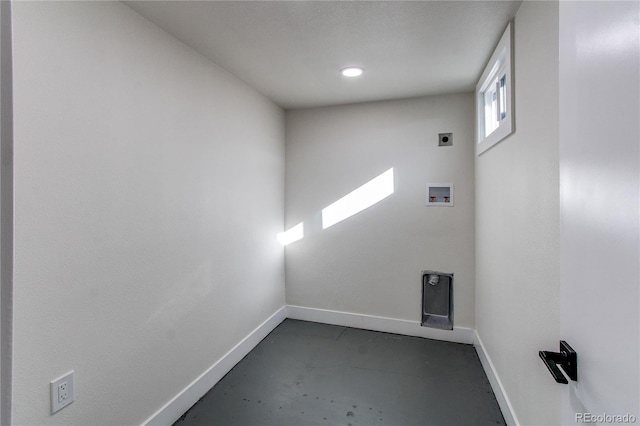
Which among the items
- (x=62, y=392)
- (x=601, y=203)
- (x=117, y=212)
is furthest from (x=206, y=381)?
(x=601, y=203)

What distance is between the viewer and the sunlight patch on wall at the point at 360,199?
2906mm

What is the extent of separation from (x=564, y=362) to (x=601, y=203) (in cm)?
36

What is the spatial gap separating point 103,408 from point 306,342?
64.1 inches

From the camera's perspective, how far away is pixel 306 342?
2.71 metres

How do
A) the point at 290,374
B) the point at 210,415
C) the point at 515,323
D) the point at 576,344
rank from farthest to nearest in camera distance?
the point at 290,374 < the point at 210,415 < the point at 515,323 < the point at 576,344

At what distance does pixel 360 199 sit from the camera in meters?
2.99

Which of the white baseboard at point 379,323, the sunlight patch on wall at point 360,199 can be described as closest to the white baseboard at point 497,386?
the white baseboard at point 379,323

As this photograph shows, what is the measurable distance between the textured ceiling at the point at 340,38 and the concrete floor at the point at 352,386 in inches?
88.4

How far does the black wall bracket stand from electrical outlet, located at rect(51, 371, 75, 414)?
1678 mm

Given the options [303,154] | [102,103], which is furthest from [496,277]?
[102,103]

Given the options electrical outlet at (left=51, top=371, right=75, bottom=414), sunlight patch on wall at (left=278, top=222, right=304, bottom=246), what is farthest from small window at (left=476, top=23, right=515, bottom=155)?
electrical outlet at (left=51, top=371, right=75, bottom=414)

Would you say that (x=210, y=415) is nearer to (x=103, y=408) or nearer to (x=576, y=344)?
(x=103, y=408)

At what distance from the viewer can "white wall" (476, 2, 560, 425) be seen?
1.16m

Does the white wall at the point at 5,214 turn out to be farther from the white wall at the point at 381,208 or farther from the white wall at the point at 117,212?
the white wall at the point at 381,208
